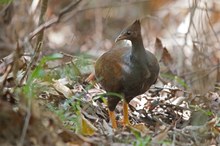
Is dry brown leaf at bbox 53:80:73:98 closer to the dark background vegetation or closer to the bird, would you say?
the dark background vegetation

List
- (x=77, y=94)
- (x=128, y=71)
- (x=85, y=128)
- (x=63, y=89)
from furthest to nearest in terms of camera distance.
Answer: (x=77, y=94) < (x=63, y=89) < (x=128, y=71) < (x=85, y=128)

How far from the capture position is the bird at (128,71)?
519 cm

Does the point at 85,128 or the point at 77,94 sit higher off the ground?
the point at 77,94

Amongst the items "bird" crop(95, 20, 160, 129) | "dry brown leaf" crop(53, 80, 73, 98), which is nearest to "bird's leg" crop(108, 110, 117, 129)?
"bird" crop(95, 20, 160, 129)

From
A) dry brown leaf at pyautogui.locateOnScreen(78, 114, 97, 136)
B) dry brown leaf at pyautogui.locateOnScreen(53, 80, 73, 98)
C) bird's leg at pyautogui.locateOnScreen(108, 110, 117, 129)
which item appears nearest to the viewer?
dry brown leaf at pyautogui.locateOnScreen(78, 114, 97, 136)

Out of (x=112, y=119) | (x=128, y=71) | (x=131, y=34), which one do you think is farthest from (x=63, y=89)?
(x=131, y=34)

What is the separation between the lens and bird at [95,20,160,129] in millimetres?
5191

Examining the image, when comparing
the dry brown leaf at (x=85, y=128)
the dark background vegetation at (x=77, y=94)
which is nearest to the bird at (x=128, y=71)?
the dark background vegetation at (x=77, y=94)

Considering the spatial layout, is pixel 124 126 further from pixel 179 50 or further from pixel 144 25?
pixel 144 25

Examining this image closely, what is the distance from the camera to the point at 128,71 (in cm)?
520

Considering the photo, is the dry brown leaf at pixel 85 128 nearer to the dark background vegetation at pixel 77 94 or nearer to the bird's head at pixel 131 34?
the dark background vegetation at pixel 77 94

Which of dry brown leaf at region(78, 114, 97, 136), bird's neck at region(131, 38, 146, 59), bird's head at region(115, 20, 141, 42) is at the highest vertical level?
bird's head at region(115, 20, 141, 42)

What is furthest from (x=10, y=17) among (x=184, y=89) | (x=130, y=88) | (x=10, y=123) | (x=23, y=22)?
(x=10, y=123)

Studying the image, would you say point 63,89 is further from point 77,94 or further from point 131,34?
point 131,34
